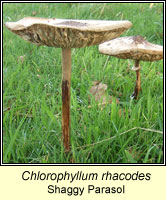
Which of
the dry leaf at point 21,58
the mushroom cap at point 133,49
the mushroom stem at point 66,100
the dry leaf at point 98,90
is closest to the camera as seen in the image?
the mushroom stem at point 66,100

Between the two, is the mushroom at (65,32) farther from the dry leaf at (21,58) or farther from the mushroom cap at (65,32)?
the dry leaf at (21,58)

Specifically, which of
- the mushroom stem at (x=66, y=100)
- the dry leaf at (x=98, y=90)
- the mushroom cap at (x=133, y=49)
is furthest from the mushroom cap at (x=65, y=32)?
the dry leaf at (x=98, y=90)

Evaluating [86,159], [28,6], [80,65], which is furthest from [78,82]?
[28,6]

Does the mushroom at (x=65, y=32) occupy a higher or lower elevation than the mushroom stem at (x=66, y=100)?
higher

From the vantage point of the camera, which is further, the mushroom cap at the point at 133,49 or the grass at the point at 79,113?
the mushroom cap at the point at 133,49

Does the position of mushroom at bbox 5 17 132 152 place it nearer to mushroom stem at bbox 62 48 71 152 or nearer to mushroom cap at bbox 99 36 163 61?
mushroom stem at bbox 62 48 71 152

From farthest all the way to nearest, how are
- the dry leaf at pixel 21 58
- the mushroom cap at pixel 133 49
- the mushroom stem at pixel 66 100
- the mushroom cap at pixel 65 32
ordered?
the dry leaf at pixel 21 58
the mushroom cap at pixel 133 49
the mushroom stem at pixel 66 100
the mushroom cap at pixel 65 32
